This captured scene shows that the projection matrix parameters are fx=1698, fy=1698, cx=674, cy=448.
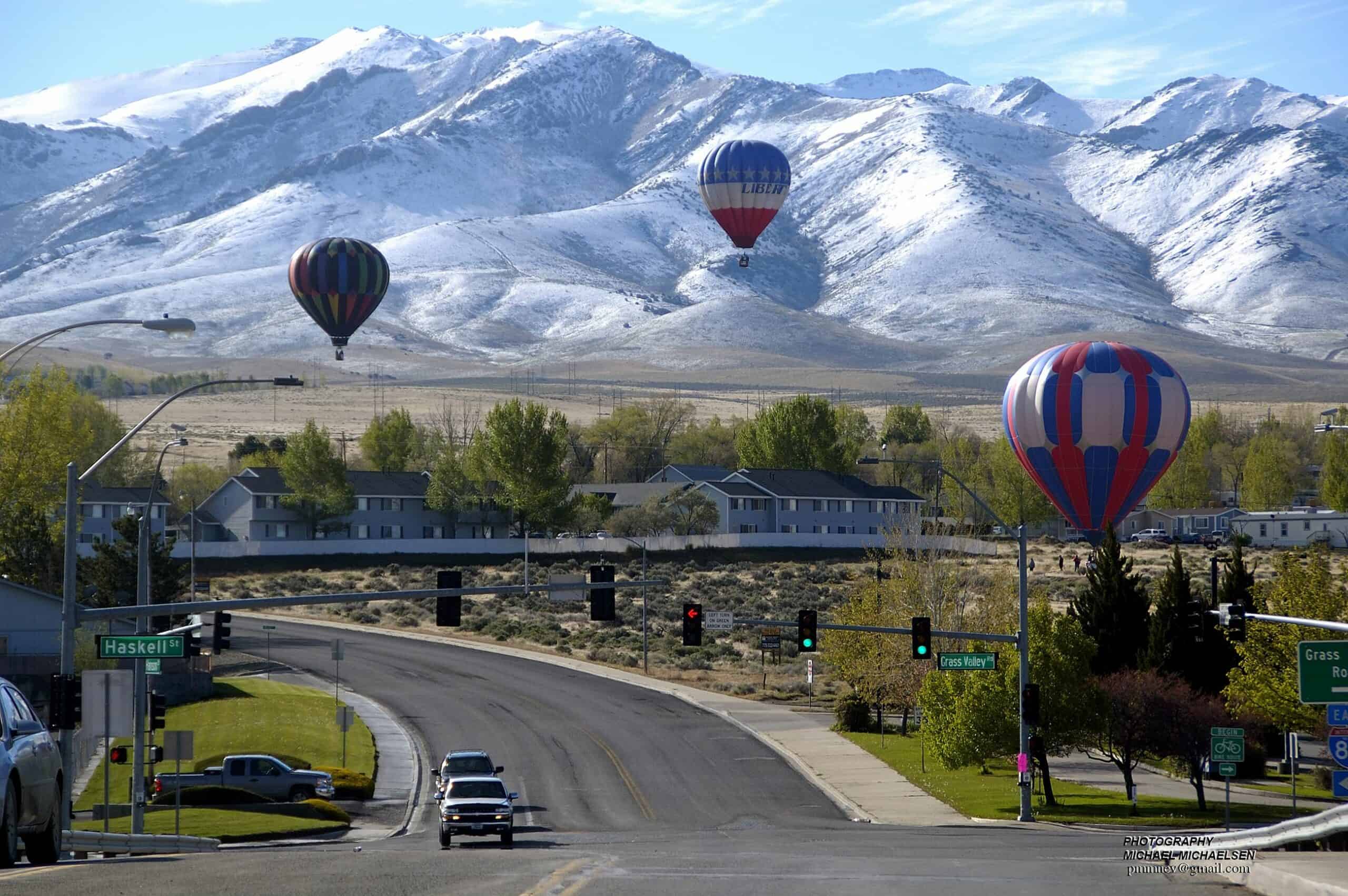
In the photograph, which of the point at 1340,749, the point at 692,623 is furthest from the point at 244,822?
the point at 1340,749

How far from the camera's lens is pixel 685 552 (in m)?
118

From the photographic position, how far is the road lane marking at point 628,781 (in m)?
46.9

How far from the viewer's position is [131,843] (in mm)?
27172

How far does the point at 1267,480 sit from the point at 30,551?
111847mm

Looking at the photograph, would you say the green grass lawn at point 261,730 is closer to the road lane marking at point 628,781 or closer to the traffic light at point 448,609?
the road lane marking at point 628,781

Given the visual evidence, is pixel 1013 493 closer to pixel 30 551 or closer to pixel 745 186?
pixel 745 186

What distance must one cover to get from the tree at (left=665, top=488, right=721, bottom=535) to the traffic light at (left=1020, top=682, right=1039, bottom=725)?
79.1 metres

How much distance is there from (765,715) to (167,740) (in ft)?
104

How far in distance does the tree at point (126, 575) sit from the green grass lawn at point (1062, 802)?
33251 mm

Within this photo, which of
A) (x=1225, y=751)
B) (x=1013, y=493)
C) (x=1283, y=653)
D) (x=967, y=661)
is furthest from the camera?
(x=1013, y=493)

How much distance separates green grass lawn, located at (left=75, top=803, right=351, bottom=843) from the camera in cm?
3981

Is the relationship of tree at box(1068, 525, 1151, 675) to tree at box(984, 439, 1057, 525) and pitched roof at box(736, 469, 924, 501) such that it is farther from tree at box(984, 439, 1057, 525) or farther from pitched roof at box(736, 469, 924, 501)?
tree at box(984, 439, 1057, 525)

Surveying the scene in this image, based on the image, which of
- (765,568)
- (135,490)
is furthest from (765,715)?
(135,490)

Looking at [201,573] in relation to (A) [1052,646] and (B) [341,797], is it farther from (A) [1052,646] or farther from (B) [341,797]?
(A) [1052,646]
